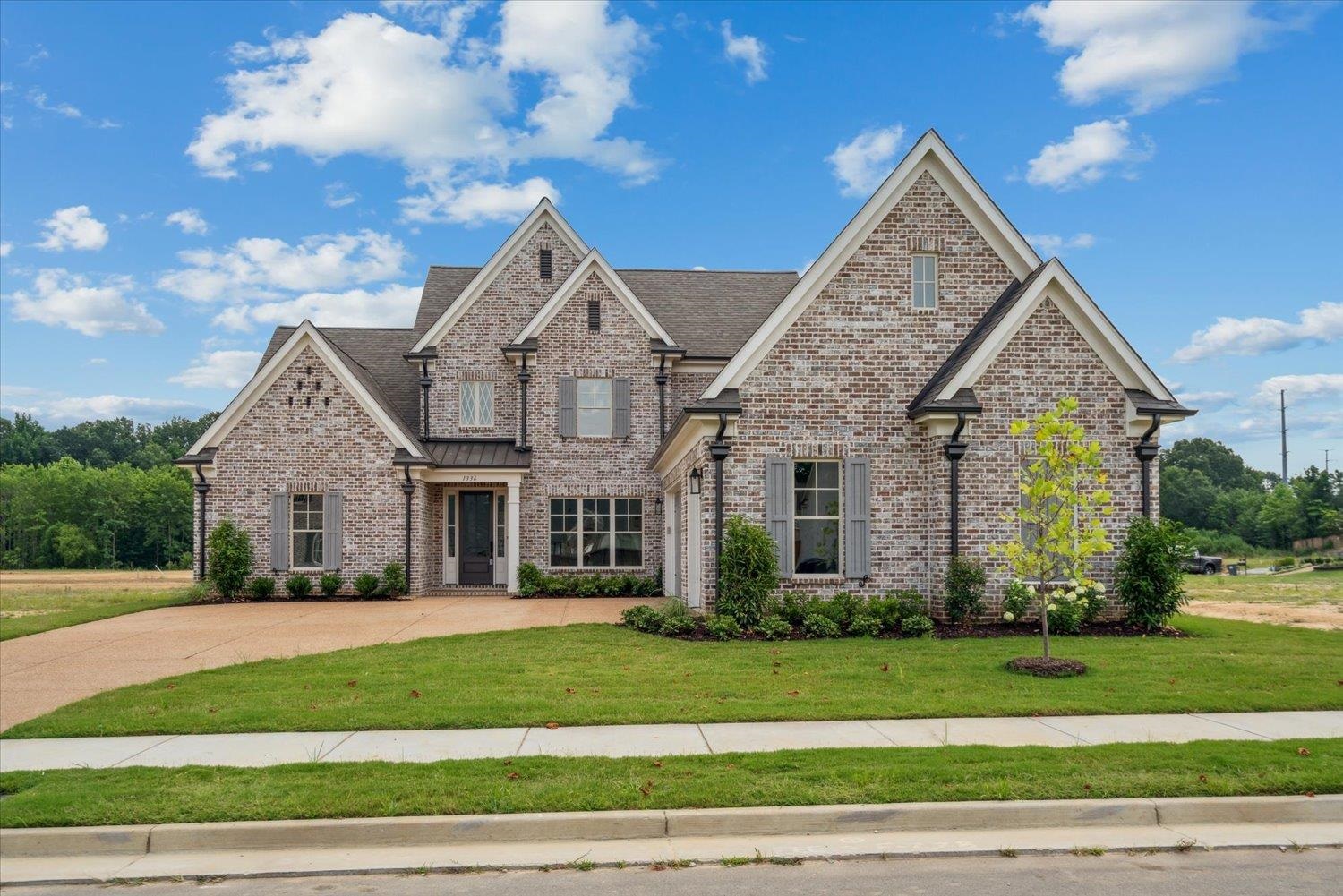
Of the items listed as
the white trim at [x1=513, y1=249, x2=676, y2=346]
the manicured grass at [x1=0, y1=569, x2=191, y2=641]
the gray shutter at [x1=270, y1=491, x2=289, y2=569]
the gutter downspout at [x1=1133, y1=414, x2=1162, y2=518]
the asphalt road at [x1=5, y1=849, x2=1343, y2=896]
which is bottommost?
the manicured grass at [x1=0, y1=569, x2=191, y2=641]

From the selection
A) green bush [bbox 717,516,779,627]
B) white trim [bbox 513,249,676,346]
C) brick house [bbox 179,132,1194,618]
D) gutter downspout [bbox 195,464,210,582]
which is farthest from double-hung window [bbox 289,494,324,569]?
green bush [bbox 717,516,779,627]

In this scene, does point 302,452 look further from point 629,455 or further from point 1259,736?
point 1259,736

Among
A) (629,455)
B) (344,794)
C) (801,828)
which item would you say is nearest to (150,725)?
(344,794)

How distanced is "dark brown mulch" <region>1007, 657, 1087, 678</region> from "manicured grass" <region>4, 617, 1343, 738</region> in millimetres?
192

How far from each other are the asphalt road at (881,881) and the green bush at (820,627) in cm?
826

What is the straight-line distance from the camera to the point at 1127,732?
8234 millimetres

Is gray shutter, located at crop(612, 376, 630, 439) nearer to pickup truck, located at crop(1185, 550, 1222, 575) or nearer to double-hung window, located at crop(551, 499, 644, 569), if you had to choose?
double-hung window, located at crop(551, 499, 644, 569)

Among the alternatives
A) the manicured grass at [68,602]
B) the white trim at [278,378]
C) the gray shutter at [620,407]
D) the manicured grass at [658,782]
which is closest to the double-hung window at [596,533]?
the gray shutter at [620,407]

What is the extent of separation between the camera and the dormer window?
1611 centimetres

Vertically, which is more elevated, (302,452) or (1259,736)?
(302,452)

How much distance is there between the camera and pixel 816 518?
50.5 ft

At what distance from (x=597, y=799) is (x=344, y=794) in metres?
1.80

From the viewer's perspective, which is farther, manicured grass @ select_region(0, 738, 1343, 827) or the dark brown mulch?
the dark brown mulch

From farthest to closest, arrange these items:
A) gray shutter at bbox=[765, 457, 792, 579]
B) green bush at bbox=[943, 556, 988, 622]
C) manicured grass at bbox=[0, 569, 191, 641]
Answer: manicured grass at bbox=[0, 569, 191, 641] → gray shutter at bbox=[765, 457, 792, 579] → green bush at bbox=[943, 556, 988, 622]
